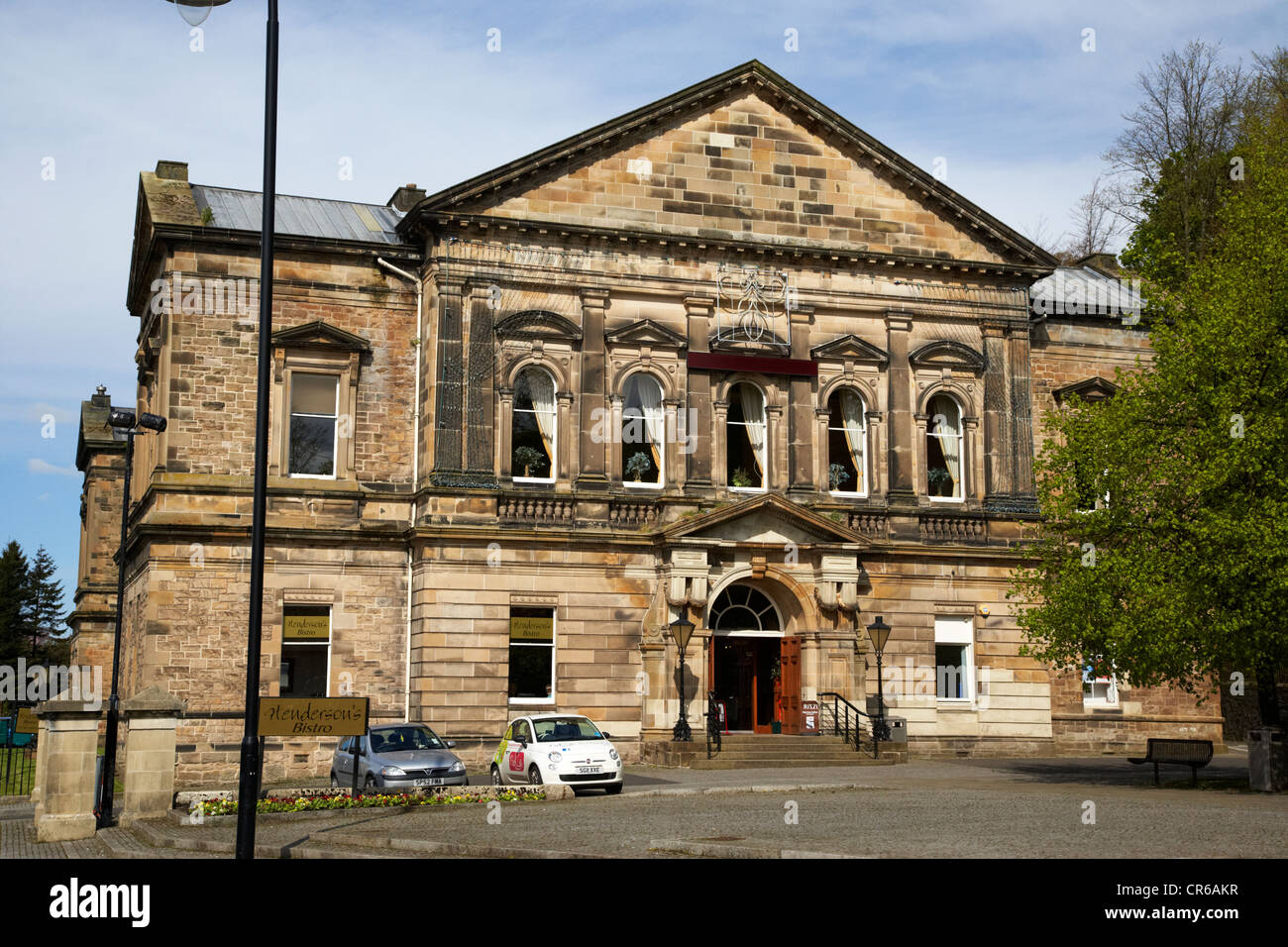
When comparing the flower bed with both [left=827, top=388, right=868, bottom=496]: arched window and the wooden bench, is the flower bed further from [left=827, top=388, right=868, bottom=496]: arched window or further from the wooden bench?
[left=827, top=388, right=868, bottom=496]: arched window

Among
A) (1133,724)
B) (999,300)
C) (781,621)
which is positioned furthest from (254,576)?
(1133,724)

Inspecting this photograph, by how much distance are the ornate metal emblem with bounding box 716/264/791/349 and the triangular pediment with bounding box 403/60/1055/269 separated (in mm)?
916

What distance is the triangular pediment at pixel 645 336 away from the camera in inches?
1331

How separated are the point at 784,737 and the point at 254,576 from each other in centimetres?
1907

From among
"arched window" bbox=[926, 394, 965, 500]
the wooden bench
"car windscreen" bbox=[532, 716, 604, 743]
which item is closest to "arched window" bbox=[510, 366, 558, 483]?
"car windscreen" bbox=[532, 716, 604, 743]

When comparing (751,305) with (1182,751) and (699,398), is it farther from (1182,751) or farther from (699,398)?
(1182,751)

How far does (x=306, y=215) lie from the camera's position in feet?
118

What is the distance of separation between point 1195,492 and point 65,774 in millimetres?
19174

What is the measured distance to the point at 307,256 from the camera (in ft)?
109

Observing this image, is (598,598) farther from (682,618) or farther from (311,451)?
(311,451)

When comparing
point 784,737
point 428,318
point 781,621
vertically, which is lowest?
point 784,737

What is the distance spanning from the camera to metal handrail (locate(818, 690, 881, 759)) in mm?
32156

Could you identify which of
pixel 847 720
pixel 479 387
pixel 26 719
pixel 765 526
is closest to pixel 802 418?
pixel 765 526

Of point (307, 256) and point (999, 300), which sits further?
point (999, 300)
